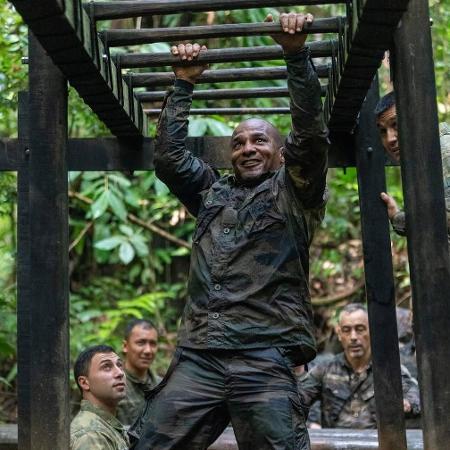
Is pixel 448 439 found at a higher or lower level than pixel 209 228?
lower

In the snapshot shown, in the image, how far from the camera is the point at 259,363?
333 centimetres

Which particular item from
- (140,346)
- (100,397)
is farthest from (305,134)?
(140,346)

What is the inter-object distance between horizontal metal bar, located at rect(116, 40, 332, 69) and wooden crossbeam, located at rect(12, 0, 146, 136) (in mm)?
99

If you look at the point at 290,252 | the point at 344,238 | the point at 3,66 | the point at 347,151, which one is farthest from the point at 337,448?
the point at 344,238

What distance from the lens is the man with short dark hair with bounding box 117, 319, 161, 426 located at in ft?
20.8

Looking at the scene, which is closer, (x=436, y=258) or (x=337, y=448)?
(x=436, y=258)

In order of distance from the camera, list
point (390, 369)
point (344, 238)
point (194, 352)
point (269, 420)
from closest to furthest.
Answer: point (269, 420) < point (194, 352) < point (390, 369) < point (344, 238)

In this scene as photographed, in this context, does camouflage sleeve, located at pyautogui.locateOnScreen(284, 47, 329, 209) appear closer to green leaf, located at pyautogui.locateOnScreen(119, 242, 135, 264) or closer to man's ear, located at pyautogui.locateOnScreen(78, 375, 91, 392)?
man's ear, located at pyautogui.locateOnScreen(78, 375, 91, 392)

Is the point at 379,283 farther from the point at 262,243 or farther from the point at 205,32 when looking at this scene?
the point at 205,32

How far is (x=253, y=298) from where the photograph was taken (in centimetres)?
340

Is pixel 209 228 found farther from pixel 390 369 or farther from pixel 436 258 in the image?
pixel 390 369

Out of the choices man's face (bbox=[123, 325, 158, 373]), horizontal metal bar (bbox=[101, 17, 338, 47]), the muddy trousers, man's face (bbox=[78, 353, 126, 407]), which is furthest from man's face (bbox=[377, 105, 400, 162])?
man's face (bbox=[123, 325, 158, 373])

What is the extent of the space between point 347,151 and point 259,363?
1.57 meters

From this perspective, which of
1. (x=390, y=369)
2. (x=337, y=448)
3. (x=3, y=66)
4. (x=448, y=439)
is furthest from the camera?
(x=3, y=66)
